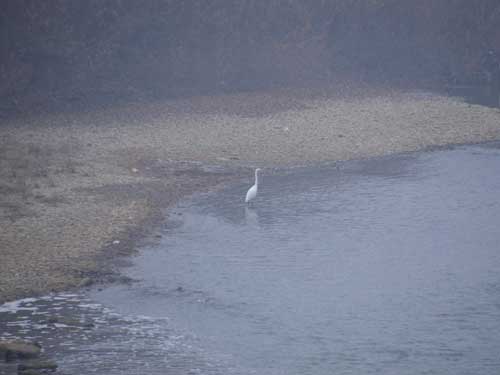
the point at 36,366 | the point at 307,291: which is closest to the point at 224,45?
the point at 307,291

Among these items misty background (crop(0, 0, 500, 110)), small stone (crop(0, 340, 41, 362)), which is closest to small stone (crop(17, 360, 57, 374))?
small stone (crop(0, 340, 41, 362))

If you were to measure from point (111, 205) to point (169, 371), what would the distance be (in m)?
6.78

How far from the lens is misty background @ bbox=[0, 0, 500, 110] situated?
89.2ft

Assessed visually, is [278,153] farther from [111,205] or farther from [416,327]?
[416,327]

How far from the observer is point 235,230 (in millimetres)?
15945

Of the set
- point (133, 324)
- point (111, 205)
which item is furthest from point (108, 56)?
point (133, 324)

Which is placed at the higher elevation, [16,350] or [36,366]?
[16,350]

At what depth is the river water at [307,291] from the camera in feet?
34.9

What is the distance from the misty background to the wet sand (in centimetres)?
227

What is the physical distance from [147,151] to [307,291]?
9075 mm

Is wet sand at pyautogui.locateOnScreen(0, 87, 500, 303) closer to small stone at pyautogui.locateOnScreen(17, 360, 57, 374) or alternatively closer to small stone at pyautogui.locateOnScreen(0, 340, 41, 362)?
small stone at pyautogui.locateOnScreen(0, 340, 41, 362)

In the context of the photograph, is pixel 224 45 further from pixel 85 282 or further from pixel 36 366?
pixel 36 366

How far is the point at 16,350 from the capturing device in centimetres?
999

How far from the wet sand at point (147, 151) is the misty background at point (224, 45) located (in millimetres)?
2270
